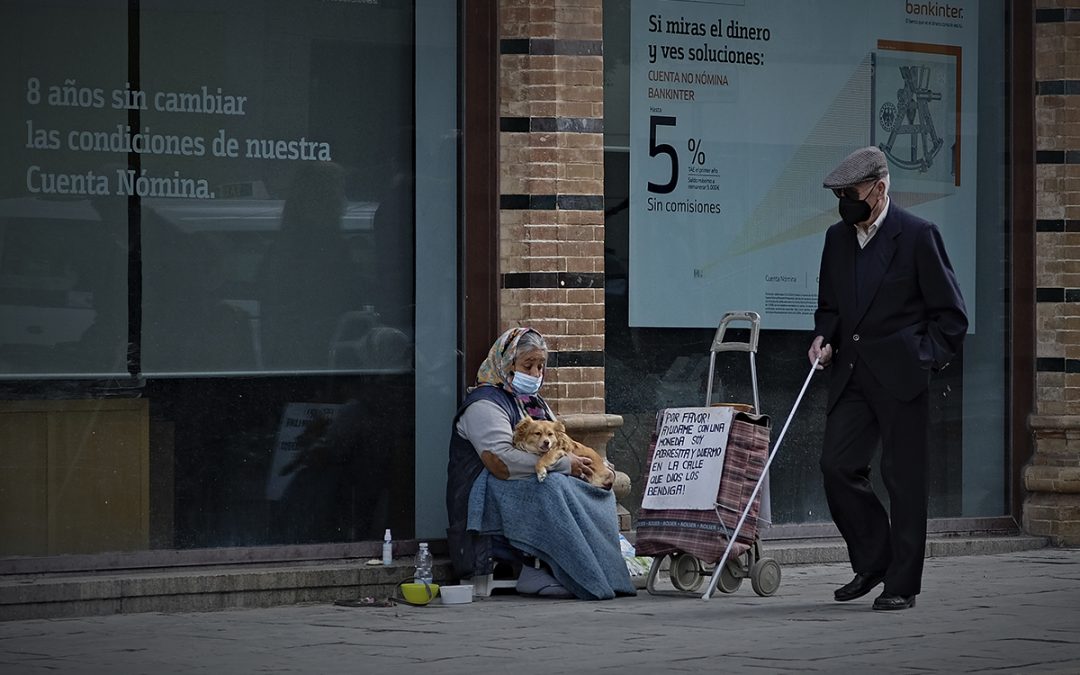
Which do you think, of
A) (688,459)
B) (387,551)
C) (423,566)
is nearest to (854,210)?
(688,459)

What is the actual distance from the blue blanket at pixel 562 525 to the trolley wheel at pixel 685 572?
0.24 meters

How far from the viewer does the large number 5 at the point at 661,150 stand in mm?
10930

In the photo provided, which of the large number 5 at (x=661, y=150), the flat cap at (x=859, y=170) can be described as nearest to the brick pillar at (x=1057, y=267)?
the large number 5 at (x=661, y=150)

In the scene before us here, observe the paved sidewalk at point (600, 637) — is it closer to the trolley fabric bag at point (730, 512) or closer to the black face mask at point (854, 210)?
the trolley fabric bag at point (730, 512)

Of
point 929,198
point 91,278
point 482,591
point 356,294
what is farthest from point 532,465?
point 929,198

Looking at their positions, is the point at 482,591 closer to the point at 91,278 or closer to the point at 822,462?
the point at 822,462

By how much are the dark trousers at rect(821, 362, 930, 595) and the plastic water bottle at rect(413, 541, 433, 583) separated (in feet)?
6.88

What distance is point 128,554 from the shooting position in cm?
933

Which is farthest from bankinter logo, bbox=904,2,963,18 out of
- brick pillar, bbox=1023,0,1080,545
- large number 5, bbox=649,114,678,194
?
large number 5, bbox=649,114,678,194

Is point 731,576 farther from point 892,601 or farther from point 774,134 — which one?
point 774,134

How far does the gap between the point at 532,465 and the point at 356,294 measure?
147cm

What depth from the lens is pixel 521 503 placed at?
942 centimetres

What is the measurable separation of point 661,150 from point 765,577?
9.31 ft

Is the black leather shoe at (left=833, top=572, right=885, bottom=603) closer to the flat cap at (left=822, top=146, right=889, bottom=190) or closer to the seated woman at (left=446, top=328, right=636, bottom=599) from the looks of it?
the seated woman at (left=446, top=328, right=636, bottom=599)
